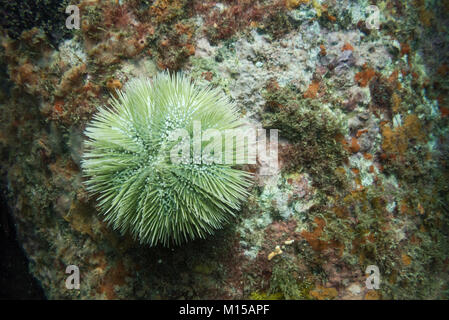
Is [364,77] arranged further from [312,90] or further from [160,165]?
[160,165]

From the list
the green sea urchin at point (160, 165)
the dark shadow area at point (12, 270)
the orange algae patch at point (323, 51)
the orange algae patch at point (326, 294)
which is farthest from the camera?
the dark shadow area at point (12, 270)

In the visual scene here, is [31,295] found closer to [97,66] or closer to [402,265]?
[97,66]

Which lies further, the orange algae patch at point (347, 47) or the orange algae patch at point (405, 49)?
the orange algae patch at point (405, 49)

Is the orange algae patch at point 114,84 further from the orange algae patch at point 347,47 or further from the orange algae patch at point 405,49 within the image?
the orange algae patch at point 405,49

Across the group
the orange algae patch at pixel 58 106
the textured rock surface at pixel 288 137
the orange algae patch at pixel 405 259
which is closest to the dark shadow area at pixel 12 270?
the textured rock surface at pixel 288 137

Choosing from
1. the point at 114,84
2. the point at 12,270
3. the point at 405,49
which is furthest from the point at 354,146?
the point at 12,270

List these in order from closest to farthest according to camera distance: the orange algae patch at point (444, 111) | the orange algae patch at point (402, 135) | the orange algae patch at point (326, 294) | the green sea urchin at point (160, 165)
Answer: the green sea urchin at point (160, 165) < the orange algae patch at point (326, 294) < the orange algae patch at point (402, 135) < the orange algae patch at point (444, 111)
